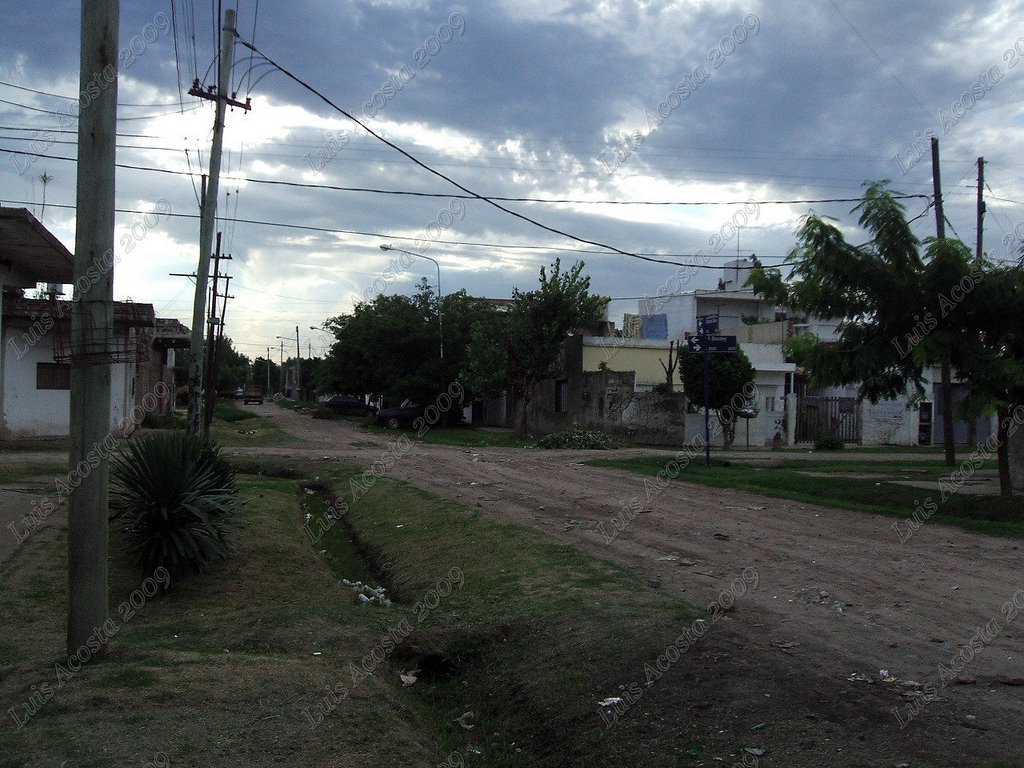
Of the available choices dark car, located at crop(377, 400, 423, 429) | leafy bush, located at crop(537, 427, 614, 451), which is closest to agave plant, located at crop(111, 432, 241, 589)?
leafy bush, located at crop(537, 427, 614, 451)

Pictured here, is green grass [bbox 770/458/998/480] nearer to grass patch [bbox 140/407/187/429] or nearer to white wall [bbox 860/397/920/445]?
white wall [bbox 860/397/920/445]

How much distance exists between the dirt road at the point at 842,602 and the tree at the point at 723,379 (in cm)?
1338

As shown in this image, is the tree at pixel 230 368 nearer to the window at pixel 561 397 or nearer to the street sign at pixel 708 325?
the window at pixel 561 397

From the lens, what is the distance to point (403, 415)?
46406mm

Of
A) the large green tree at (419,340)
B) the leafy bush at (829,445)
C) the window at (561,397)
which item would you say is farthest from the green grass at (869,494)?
the large green tree at (419,340)

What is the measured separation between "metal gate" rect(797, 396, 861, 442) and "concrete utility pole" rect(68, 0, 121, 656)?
32157mm

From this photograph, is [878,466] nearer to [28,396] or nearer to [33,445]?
[33,445]

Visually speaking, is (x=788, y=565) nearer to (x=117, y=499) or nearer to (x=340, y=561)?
(x=340, y=561)

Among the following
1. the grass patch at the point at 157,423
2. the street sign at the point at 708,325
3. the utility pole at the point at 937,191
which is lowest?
the grass patch at the point at 157,423

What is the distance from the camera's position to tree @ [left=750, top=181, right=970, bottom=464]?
14.0 m

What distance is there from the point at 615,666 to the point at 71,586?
3.90 m

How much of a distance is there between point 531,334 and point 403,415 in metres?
13.4

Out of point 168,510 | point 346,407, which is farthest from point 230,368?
point 168,510

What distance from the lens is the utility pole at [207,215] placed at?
18.2 meters
